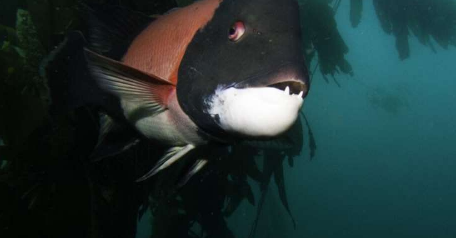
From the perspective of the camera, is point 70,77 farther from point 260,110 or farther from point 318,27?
point 318,27

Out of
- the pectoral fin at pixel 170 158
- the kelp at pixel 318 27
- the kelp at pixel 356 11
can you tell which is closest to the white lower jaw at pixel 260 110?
the pectoral fin at pixel 170 158

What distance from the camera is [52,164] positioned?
208 cm

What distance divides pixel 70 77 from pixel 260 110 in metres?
1.15

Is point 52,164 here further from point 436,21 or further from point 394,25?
point 436,21

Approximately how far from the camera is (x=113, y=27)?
5.85 ft

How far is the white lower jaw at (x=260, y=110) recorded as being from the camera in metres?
0.94

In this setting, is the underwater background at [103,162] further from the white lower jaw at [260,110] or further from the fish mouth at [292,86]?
the fish mouth at [292,86]

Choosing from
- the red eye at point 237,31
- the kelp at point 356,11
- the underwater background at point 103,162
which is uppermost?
the kelp at point 356,11

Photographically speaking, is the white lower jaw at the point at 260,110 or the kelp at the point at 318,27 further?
the kelp at the point at 318,27

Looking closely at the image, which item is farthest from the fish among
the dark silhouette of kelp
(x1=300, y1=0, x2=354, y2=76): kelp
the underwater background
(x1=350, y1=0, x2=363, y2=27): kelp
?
the dark silhouette of kelp

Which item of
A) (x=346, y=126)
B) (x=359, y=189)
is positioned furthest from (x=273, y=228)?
(x=346, y=126)

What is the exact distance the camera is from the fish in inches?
38.6

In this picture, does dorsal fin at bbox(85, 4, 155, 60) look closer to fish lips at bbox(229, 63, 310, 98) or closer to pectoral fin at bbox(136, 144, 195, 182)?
pectoral fin at bbox(136, 144, 195, 182)

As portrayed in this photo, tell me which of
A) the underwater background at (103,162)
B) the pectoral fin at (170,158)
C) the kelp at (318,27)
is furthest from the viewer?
the kelp at (318,27)
